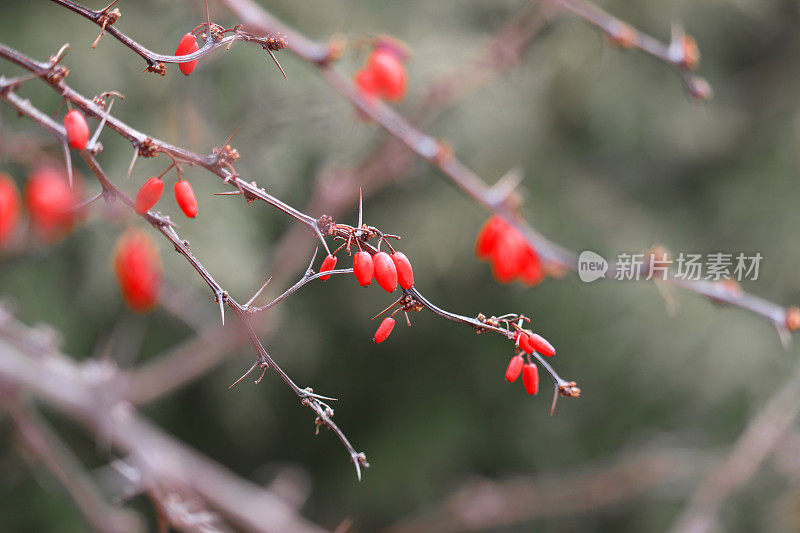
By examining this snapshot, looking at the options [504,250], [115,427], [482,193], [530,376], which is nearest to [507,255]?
[504,250]

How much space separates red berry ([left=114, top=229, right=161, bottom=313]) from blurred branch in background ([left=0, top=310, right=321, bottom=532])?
0.15 meters

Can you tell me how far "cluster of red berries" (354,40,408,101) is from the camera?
1015 mm

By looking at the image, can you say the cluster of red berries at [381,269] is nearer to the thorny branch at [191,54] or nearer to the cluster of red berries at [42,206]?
the thorny branch at [191,54]

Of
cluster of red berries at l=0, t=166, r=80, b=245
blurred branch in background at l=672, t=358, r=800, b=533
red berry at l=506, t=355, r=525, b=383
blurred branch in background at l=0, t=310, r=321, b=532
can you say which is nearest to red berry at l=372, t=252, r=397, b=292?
red berry at l=506, t=355, r=525, b=383

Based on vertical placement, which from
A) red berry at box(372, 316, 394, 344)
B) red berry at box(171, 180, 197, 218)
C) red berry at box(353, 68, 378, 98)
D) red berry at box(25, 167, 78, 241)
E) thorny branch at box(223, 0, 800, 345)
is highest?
red berry at box(353, 68, 378, 98)

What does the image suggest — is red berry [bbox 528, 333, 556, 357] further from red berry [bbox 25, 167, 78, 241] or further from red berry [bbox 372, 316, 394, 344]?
red berry [bbox 25, 167, 78, 241]

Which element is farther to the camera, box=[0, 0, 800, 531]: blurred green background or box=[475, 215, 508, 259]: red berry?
box=[0, 0, 800, 531]: blurred green background

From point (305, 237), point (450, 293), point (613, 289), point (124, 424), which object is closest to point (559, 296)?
point (613, 289)

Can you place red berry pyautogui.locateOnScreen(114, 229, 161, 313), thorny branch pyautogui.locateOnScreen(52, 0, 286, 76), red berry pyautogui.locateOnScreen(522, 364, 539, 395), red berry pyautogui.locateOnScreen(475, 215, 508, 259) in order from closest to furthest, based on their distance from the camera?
thorny branch pyautogui.locateOnScreen(52, 0, 286, 76) → red berry pyautogui.locateOnScreen(522, 364, 539, 395) → red berry pyautogui.locateOnScreen(475, 215, 508, 259) → red berry pyautogui.locateOnScreen(114, 229, 161, 313)

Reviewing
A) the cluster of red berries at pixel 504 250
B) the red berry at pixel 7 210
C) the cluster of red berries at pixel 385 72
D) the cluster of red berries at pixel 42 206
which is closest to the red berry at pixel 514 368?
the cluster of red berries at pixel 504 250

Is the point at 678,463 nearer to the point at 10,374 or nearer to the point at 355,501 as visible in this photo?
the point at 355,501

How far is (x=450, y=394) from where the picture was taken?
2.55 metres

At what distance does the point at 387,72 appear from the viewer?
1013mm

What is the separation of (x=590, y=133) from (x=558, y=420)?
102 cm
